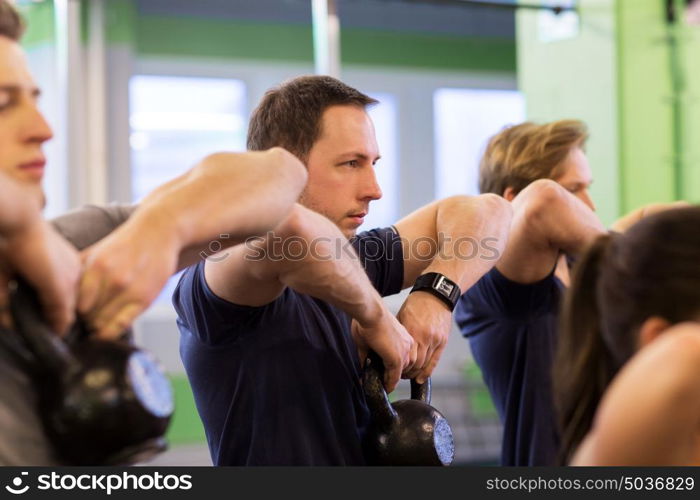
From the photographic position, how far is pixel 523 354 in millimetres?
2625

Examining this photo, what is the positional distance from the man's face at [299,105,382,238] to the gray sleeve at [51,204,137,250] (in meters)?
0.79

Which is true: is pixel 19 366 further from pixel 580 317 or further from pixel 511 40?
pixel 511 40

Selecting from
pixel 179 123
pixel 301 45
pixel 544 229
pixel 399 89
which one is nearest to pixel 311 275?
pixel 544 229

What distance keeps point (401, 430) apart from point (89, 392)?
914 mm

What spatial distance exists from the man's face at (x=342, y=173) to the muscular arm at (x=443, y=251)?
8.1 inches

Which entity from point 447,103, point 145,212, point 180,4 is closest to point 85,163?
point 180,4

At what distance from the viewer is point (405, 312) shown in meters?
2.02

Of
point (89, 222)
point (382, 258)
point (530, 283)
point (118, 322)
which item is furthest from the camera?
point (530, 283)

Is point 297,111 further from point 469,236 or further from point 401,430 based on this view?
point 401,430

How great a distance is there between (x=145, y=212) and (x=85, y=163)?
16.1ft

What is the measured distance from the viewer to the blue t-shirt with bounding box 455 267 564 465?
2570 millimetres

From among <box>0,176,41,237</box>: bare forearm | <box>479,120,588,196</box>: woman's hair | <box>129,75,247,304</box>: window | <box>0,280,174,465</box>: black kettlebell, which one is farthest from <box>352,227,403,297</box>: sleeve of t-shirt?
<box>129,75,247,304</box>: window

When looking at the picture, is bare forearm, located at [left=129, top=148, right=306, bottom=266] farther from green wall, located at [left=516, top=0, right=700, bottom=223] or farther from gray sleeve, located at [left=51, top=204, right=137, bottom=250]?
green wall, located at [left=516, top=0, right=700, bottom=223]

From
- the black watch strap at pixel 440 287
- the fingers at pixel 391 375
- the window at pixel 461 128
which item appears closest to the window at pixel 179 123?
the window at pixel 461 128
